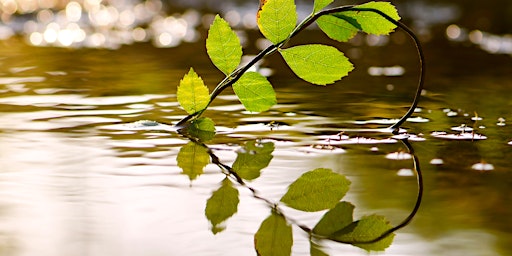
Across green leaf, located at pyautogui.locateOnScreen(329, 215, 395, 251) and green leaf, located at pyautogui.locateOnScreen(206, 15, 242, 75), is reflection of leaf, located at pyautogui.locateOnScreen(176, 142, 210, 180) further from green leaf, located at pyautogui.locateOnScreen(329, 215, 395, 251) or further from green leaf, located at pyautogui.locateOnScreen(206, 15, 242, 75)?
green leaf, located at pyautogui.locateOnScreen(329, 215, 395, 251)

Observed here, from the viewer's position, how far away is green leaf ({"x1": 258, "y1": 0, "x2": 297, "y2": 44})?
139 cm

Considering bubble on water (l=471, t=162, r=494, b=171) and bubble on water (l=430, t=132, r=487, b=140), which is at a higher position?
bubble on water (l=430, t=132, r=487, b=140)

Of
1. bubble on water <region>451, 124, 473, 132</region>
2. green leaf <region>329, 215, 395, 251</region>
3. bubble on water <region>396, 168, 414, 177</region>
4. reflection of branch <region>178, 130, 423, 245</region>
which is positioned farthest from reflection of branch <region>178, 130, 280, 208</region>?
bubble on water <region>451, 124, 473, 132</region>

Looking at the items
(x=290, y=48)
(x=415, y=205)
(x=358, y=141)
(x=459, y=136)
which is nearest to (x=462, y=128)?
(x=459, y=136)

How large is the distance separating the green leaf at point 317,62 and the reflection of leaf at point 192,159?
0.22 meters

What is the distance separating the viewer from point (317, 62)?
4.59 feet

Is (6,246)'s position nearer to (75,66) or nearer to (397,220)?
(397,220)

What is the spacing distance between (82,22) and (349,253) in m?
4.19

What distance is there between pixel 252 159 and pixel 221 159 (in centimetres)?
5

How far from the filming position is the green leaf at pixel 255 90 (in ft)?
4.82

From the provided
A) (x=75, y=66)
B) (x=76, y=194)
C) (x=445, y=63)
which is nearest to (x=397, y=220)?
(x=76, y=194)

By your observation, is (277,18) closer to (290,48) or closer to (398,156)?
(290,48)

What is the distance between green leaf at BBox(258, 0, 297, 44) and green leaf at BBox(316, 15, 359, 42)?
0.16 feet

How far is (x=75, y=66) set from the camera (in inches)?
102
